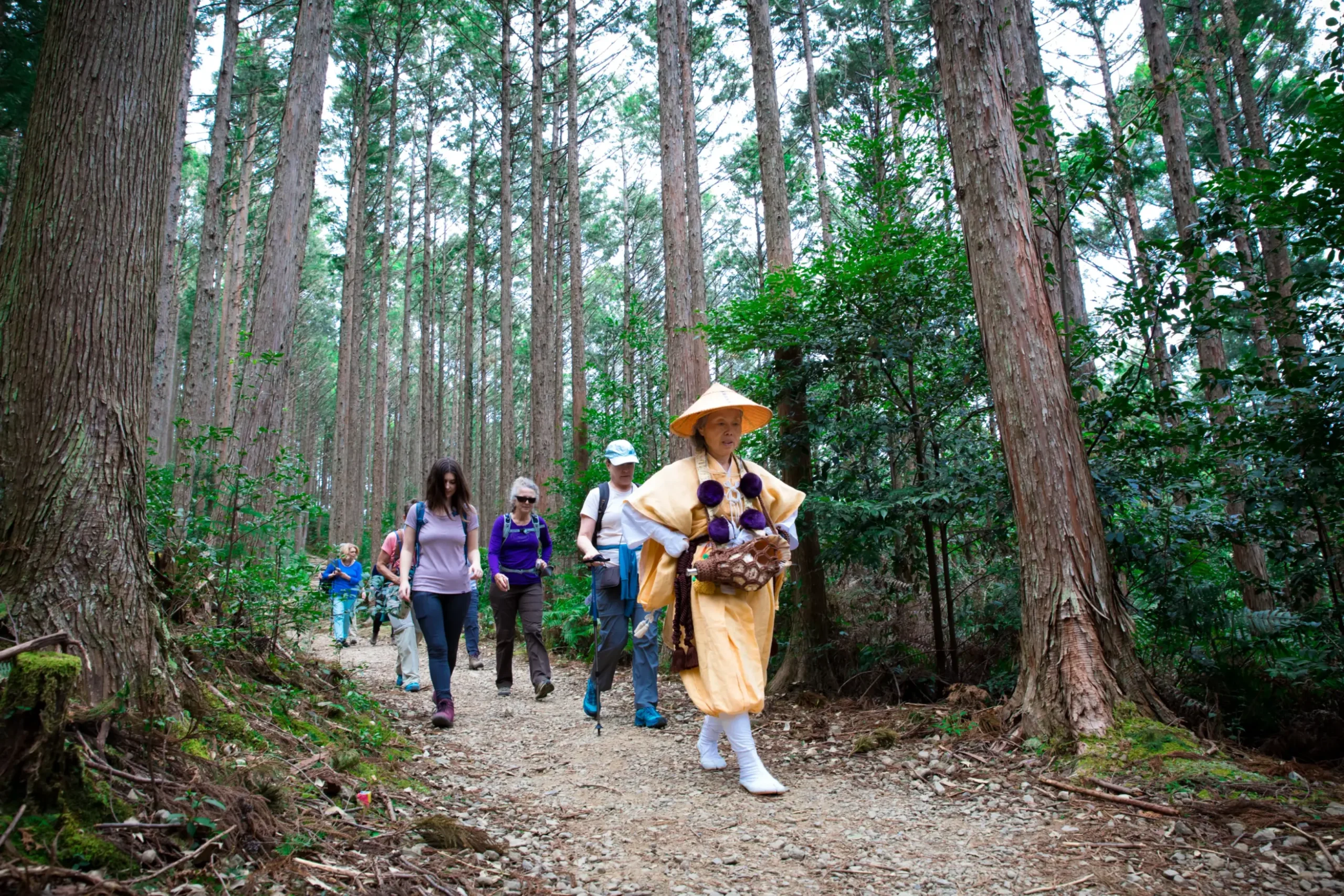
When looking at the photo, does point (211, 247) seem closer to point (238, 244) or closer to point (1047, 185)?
point (238, 244)

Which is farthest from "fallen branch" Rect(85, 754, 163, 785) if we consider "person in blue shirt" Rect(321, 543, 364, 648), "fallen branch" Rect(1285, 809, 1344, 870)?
"person in blue shirt" Rect(321, 543, 364, 648)

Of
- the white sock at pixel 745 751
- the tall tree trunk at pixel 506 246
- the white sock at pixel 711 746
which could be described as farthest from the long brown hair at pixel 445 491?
the tall tree trunk at pixel 506 246

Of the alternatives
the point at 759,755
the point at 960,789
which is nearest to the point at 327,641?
the point at 759,755

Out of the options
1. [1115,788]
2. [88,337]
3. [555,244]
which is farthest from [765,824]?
[555,244]

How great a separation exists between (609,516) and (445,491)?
4.28 ft

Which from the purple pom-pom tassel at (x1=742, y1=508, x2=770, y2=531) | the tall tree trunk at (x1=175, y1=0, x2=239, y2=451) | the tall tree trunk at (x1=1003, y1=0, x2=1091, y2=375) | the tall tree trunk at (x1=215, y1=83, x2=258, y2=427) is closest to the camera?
the purple pom-pom tassel at (x1=742, y1=508, x2=770, y2=531)

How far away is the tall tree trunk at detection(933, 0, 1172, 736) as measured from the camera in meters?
4.14

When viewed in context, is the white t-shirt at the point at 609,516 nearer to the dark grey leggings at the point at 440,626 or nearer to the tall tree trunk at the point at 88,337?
the dark grey leggings at the point at 440,626

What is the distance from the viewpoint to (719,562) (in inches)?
161

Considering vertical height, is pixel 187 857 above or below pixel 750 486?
below

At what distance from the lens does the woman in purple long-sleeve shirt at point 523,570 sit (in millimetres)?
6664

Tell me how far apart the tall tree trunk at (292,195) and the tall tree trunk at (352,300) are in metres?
14.2

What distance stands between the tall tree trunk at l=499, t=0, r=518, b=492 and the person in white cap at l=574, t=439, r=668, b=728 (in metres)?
14.2

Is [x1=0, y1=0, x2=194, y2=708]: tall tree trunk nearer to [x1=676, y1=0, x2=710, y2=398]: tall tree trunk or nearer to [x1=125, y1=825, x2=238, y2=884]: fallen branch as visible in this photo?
[x1=125, y1=825, x2=238, y2=884]: fallen branch
